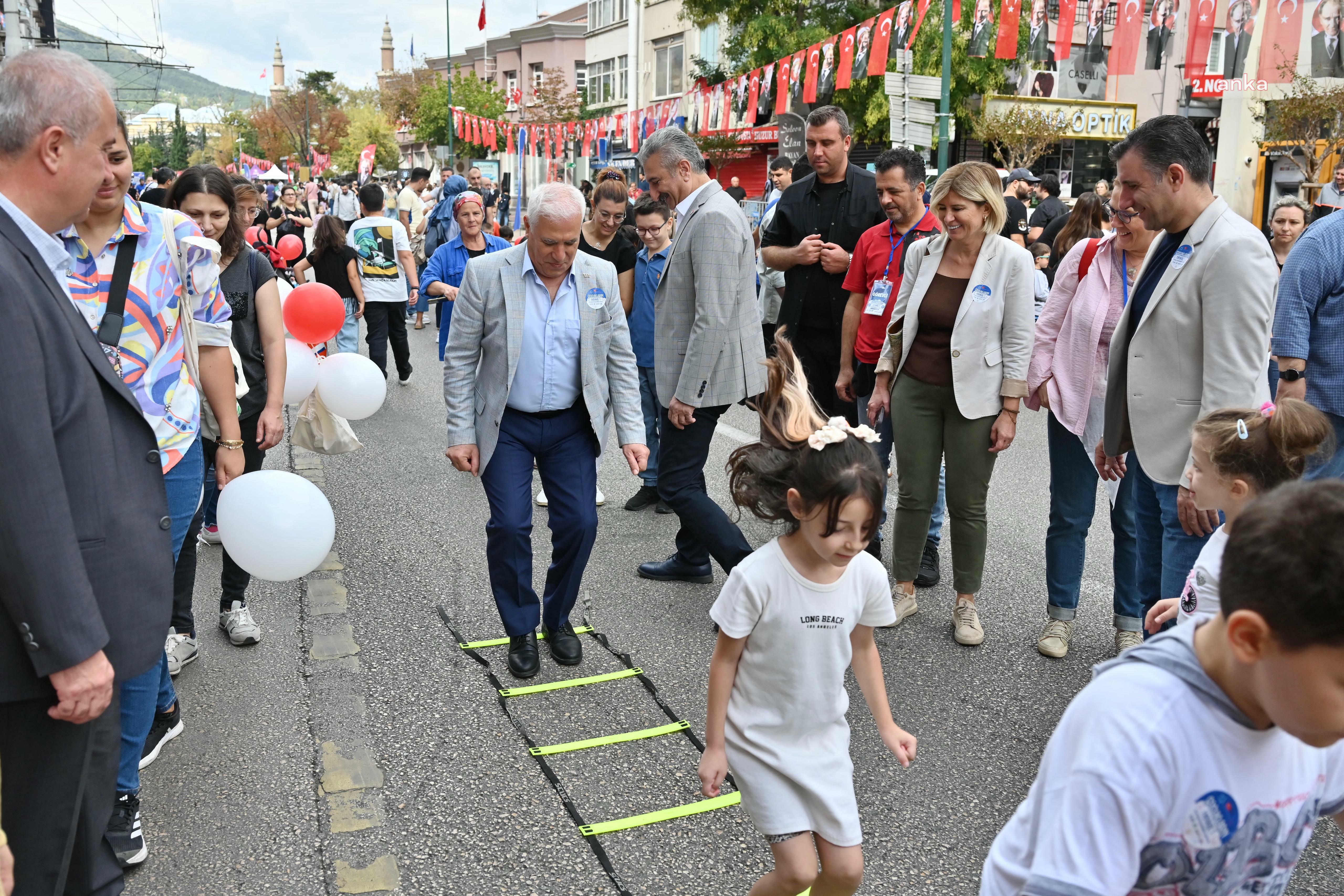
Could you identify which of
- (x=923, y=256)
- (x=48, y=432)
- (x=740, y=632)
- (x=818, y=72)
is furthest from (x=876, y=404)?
(x=818, y=72)

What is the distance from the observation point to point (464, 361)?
4527 mm

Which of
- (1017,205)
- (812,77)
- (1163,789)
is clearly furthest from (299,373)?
(812,77)

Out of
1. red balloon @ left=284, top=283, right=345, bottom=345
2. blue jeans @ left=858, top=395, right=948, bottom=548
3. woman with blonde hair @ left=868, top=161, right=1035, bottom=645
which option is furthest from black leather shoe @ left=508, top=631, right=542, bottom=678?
Result: red balloon @ left=284, top=283, right=345, bottom=345

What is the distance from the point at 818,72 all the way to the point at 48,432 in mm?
16980

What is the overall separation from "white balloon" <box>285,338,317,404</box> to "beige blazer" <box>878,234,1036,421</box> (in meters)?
3.63

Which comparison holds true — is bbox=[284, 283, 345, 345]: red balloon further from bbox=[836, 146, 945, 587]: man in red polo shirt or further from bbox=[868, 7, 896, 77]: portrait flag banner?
bbox=[868, 7, 896, 77]: portrait flag banner

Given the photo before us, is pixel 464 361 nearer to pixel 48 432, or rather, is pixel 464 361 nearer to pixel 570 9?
pixel 48 432

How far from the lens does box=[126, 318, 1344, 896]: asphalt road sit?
10.3ft

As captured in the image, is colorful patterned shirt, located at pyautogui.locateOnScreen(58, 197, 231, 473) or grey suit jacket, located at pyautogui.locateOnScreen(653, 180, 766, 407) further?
grey suit jacket, located at pyautogui.locateOnScreen(653, 180, 766, 407)

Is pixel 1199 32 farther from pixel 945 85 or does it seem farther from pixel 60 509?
pixel 60 509

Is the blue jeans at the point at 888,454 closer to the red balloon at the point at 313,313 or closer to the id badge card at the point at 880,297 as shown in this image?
the id badge card at the point at 880,297

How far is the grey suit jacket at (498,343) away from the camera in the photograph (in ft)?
14.5

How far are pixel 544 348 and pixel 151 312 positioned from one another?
1652mm

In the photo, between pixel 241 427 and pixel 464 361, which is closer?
pixel 464 361
